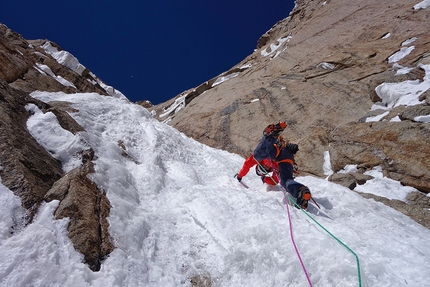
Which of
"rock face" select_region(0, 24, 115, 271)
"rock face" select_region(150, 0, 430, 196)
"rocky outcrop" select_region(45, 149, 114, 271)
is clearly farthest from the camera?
"rock face" select_region(150, 0, 430, 196)

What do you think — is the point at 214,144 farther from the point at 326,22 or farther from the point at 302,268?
the point at 326,22

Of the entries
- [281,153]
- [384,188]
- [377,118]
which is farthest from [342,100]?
[281,153]

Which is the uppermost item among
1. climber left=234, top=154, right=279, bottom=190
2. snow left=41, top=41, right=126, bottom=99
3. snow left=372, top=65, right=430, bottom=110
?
snow left=41, top=41, right=126, bottom=99

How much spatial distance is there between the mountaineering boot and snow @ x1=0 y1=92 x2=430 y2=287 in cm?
17

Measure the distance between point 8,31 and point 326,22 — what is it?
78.4 ft

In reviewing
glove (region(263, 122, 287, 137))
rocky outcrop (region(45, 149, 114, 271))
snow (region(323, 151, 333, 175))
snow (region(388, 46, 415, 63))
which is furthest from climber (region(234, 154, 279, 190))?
snow (region(388, 46, 415, 63))

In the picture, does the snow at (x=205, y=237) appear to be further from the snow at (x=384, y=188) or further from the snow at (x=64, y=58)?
the snow at (x=64, y=58)

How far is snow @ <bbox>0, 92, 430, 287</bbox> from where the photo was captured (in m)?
2.87

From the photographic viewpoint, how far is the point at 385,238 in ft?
12.1

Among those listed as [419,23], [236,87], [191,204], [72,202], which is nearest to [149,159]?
[191,204]

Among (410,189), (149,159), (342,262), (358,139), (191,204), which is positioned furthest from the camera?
(358,139)

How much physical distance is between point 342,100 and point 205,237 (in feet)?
31.9

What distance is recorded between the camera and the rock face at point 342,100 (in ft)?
24.1

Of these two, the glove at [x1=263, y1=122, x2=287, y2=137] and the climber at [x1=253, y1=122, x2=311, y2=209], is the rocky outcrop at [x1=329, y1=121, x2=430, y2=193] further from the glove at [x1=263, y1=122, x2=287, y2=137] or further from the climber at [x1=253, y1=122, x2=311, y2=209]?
the glove at [x1=263, y1=122, x2=287, y2=137]
